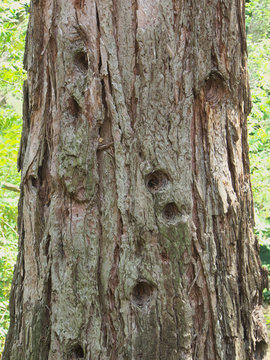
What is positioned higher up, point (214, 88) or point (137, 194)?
point (214, 88)

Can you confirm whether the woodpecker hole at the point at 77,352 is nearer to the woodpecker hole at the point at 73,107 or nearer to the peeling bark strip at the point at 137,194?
the peeling bark strip at the point at 137,194

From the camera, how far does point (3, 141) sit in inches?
223

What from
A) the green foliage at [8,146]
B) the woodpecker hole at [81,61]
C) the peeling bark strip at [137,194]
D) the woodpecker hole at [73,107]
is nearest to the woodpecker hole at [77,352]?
the peeling bark strip at [137,194]

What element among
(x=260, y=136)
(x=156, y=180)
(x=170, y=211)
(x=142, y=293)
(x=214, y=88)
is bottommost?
(x=142, y=293)

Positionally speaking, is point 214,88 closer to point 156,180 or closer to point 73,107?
point 156,180

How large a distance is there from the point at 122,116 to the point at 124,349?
914 millimetres

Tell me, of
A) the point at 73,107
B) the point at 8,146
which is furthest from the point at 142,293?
the point at 8,146

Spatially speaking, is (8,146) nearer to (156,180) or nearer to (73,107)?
(73,107)

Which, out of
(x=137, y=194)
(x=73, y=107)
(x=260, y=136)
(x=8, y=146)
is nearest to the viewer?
(x=137, y=194)

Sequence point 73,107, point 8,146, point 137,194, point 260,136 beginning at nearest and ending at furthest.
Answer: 1. point 137,194
2. point 73,107
3. point 8,146
4. point 260,136

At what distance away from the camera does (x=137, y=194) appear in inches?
68.4

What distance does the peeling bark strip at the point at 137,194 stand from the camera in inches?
67.7

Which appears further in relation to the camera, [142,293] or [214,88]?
[214,88]

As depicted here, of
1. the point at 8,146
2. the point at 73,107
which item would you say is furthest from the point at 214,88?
the point at 8,146
